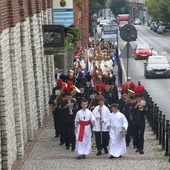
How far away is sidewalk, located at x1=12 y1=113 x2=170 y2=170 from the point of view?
17.9m

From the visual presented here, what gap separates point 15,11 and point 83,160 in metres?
4.20

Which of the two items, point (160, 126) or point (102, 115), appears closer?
point (102, 115)

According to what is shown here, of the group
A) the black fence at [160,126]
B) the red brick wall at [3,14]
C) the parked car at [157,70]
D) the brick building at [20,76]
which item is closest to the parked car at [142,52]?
the parked car at [157,70]

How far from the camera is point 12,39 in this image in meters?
19.1

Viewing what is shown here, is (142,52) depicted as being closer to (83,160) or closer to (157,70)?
(157,70)

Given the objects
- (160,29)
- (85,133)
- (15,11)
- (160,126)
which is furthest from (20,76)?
(160,29)

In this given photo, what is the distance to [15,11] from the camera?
19.9 meters

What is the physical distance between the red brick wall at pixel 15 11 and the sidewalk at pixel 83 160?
10.9 ft

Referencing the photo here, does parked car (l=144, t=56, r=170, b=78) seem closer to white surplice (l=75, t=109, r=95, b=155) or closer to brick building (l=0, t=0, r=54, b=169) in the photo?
brick building (l=0, t=0, r=54, b=169)

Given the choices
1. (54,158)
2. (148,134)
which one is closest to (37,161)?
(54,158)

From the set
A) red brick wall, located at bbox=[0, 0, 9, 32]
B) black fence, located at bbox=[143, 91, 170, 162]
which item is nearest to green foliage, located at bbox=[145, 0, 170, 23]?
black fence, located at bbox=[143, 91, 170, 162]

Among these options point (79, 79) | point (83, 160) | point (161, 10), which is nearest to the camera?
point (83, 160)

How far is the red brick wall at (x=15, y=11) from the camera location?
1803cm

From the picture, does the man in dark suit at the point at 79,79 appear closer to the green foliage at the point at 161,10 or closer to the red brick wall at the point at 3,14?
the red brick wall at the point at 3,14
